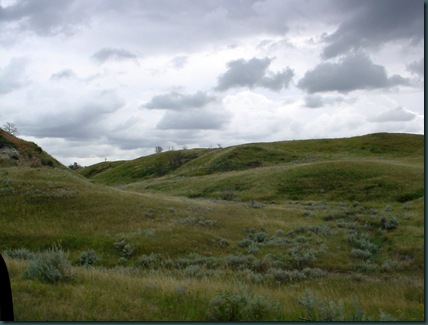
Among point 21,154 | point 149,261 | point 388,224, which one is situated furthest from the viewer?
point 21,154

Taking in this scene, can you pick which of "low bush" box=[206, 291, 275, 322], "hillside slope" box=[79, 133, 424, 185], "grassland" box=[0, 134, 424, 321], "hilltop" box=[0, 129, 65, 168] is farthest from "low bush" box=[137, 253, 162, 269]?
"hillside slope" box=[79, 133, 424, 185]

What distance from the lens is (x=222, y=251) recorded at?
20547 mm

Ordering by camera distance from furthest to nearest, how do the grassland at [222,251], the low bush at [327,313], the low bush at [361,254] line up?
1. the low bush at [361,254]
2. the grassland at [222,251]
3. the low bush at [327,313]

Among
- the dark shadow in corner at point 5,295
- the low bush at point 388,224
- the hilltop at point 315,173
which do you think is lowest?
the low bush at point 388,224

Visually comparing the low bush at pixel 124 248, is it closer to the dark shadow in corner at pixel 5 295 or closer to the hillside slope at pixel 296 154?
the dark shadow in corner at pixel 5 295

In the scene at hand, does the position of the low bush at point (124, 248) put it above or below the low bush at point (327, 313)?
below

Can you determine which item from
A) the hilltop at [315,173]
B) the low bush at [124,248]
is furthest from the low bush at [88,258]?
the hilltop at [315,173]

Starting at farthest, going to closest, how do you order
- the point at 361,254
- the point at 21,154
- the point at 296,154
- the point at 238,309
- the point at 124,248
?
the point at 296,154 < the point at 21,154 < the point at 361,254 < the point at 124,248 < the point at 238,309

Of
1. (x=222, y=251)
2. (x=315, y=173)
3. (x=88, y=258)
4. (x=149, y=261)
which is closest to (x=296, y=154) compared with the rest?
(x=315, y=173)

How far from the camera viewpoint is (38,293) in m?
7.74

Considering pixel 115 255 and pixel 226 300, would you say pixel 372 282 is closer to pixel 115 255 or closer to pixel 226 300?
A: pixel 226 300

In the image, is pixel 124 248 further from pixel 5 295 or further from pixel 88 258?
pixel 5 295

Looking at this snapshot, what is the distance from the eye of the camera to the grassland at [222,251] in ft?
24.6

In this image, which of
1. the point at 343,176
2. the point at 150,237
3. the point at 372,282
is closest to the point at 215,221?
the point at 150,237
